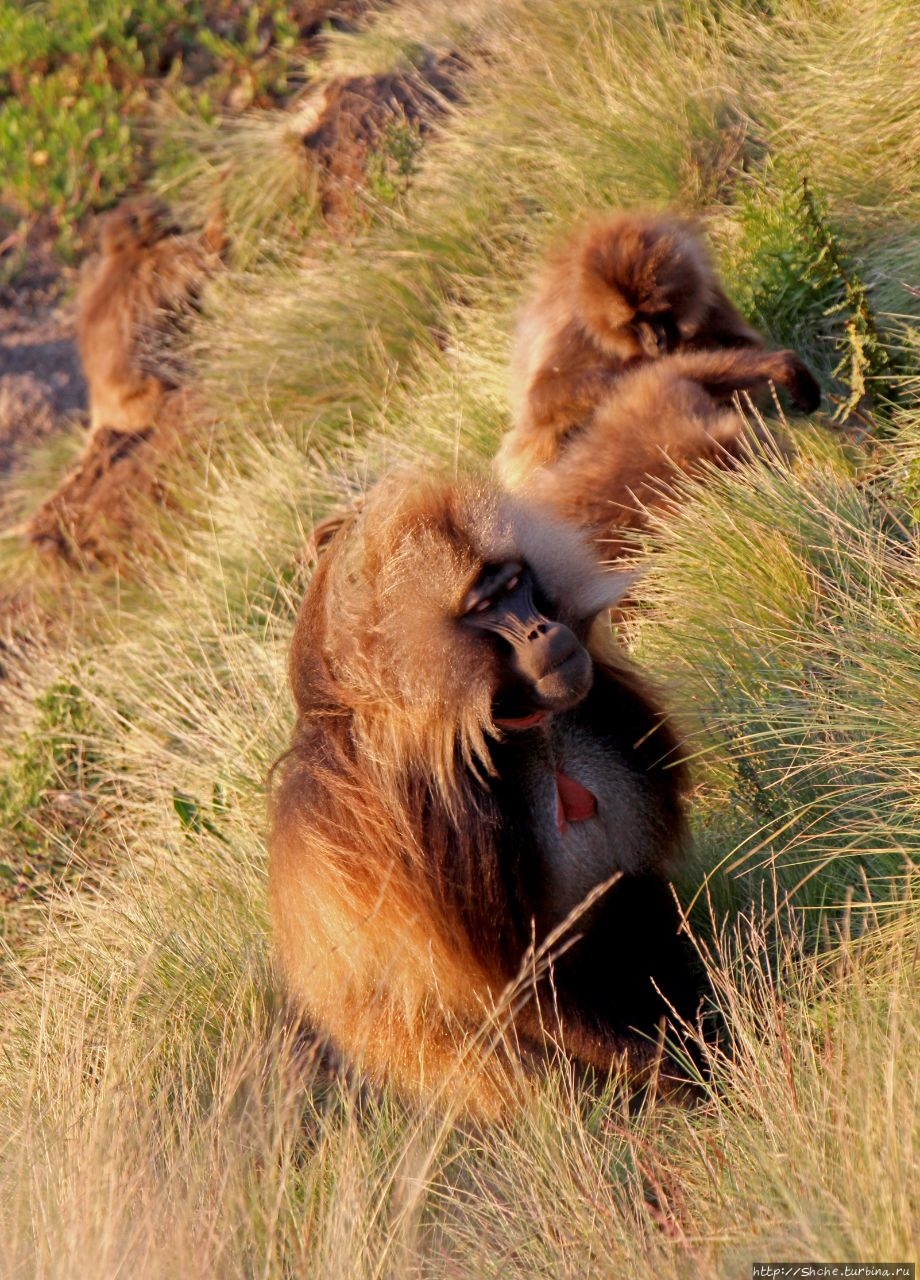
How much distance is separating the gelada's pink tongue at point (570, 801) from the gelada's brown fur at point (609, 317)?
2.35 metres

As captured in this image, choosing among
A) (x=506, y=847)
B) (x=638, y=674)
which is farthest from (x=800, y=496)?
(x=506, y=847)

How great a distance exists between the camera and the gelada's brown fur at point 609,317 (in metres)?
5.15

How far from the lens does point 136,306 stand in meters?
8.82

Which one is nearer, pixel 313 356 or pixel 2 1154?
pixel 2 1154

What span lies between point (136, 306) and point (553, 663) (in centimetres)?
662

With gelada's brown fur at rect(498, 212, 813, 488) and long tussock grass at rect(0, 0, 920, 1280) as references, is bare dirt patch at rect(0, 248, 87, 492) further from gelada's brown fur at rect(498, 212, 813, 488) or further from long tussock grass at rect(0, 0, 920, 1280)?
gelada's brown fur at rect(498, 212, 813, 488)

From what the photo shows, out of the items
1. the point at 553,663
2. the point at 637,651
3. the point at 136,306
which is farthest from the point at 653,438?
the point at 136,306

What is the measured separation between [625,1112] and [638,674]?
39.6 inches

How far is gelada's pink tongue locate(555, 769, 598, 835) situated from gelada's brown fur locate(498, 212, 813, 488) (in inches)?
92.5

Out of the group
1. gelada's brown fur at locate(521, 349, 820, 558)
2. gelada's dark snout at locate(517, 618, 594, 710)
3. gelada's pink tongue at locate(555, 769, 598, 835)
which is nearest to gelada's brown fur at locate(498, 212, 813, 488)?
gelada's brown fur at locate(521, 349, 820, 558)

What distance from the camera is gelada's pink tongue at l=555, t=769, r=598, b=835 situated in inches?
125

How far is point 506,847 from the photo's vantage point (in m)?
3.06

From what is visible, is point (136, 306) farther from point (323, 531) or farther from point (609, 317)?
point (323, 531)

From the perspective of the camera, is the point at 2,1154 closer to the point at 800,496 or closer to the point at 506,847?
the point at 506,847
